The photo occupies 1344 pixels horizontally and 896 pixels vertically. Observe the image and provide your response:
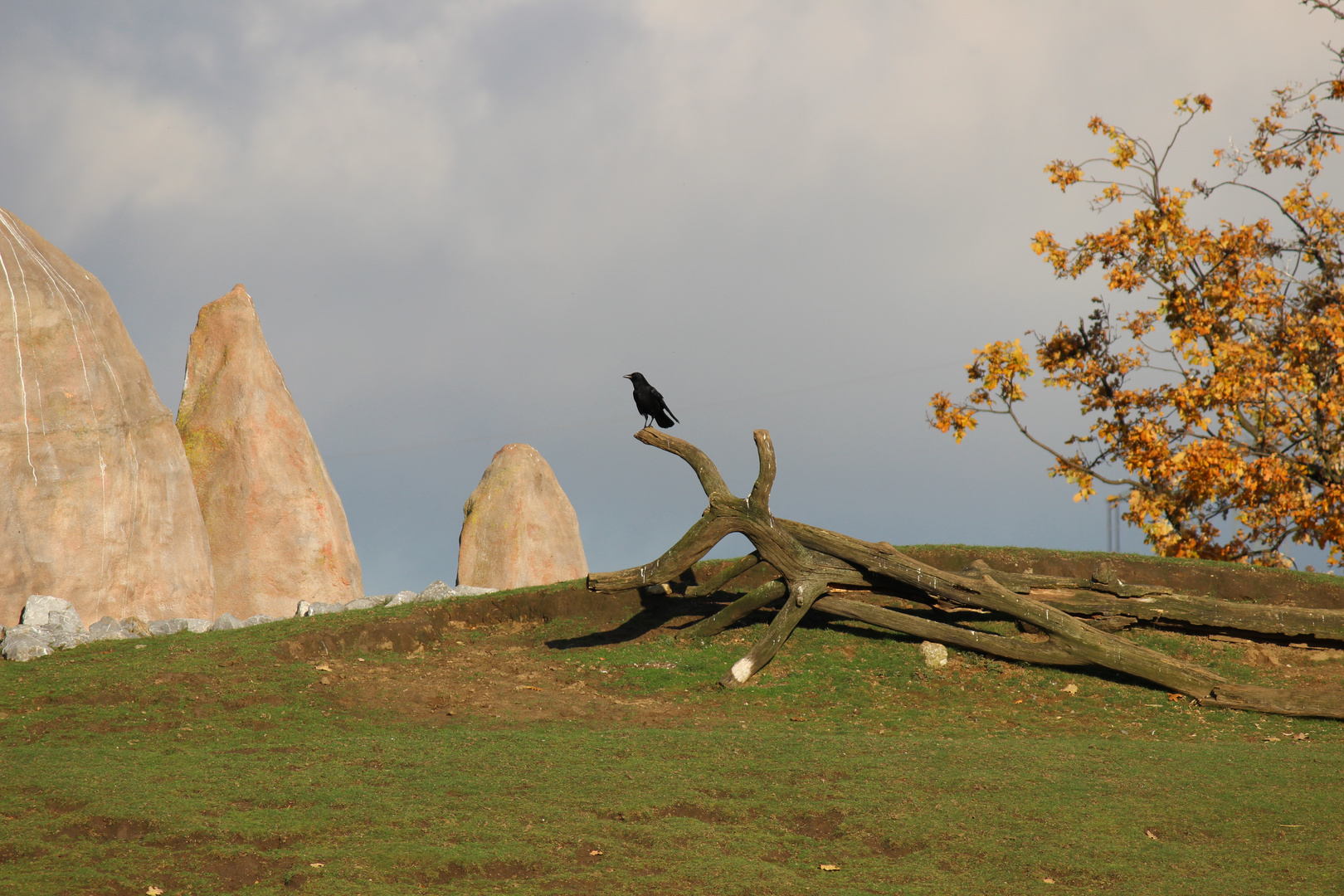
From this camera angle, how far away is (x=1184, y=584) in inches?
533

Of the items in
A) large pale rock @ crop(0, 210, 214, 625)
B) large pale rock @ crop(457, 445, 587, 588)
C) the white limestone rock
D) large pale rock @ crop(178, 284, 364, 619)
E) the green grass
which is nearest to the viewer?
the green grass

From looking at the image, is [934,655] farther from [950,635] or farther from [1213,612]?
[1213,612]

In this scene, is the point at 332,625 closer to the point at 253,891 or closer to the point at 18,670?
the point at 18,670

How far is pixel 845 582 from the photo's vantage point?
1134cm

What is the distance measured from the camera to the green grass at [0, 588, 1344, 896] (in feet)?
18.2

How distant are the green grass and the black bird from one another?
2729mm

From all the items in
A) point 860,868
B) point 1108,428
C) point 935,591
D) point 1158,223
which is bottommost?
point 860,868

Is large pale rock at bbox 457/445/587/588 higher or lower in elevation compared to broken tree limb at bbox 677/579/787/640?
higher

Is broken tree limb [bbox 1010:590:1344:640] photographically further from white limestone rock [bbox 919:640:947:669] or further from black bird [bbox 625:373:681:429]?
black bird [bbox 625:373:681:429]

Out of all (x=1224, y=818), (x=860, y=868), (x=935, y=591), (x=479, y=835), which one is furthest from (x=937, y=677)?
(x=479, y=835)

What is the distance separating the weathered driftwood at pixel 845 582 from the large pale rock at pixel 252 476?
328 inches

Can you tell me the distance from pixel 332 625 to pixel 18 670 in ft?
10.0

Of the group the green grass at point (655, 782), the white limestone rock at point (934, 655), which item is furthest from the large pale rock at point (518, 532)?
the white limestone rock at point (934, 655)

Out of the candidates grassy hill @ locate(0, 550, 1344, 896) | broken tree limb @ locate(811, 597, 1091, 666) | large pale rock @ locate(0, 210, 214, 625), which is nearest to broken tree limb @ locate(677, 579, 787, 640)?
grassy hill @ locate(0, 550, 1344, 896)
